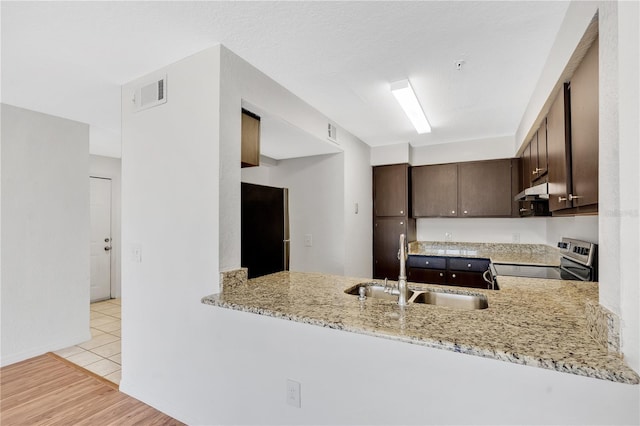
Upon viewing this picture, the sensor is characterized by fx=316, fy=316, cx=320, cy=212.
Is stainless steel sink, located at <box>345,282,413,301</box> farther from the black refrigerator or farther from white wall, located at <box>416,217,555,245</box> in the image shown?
white wall, located at <box>416,217,555,245</box>

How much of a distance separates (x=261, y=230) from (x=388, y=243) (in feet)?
7.95

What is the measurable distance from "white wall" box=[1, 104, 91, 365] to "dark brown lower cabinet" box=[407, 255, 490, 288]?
3.89 meters

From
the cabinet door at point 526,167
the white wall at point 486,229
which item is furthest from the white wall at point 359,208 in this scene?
the cabinet door at point 526,167

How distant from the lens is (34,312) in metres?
2.95

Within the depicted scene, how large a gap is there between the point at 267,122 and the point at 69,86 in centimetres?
153

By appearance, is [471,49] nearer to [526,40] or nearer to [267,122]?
[526,40]

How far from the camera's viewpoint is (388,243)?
4.42 metres

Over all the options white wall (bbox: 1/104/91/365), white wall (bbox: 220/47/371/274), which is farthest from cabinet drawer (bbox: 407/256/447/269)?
white wall (bbox: 1/104/91/365)

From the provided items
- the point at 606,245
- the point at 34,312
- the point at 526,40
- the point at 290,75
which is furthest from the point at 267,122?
the point at 34,312

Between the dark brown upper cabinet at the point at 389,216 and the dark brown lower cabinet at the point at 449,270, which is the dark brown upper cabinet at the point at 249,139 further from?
the dark brown lower cabinet at the point at 449,270

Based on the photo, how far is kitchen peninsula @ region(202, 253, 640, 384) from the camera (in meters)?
1.08

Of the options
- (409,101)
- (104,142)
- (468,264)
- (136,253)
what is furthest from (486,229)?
(104,142)

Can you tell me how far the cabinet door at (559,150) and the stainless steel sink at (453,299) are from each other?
0.73 m

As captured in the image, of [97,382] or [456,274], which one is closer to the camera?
[97,382]
